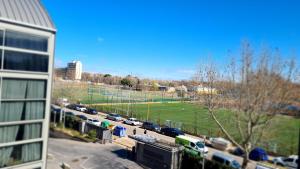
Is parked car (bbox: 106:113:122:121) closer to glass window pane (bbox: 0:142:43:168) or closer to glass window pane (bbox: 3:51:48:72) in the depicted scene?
glass window pane (bbox: 0:142:43:168)

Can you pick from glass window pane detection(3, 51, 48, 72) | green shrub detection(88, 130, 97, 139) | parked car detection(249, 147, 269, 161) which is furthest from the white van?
glass window pane detection(3, 51, 48, 72)

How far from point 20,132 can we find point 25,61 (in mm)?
2199

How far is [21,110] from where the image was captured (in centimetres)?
844

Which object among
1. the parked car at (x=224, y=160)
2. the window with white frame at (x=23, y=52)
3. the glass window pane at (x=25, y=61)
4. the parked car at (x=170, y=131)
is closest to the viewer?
the window with white frame at (x=23, y=52)

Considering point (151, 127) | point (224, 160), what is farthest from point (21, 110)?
point (151, 127)

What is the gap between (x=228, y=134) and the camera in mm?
13766

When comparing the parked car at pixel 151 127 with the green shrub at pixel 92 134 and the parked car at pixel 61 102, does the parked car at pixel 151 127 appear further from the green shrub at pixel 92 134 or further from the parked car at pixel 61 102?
the parked car at pixel 61 102

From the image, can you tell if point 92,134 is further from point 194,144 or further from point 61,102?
point 61,102

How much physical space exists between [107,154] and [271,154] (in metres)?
12.8

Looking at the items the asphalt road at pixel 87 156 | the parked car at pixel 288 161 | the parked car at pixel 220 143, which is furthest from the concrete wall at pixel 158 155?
the parked car at pixel 288 161

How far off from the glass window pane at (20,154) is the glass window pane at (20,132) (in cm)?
25

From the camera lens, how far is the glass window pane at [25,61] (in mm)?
8008

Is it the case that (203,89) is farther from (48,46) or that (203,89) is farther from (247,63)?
(48,46)

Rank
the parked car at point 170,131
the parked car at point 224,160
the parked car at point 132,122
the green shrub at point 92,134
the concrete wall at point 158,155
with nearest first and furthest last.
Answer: the parked car at point 224,160
the concrete wall at point 158,155
the green shrub at point 92,134
the parked car at point 170,131
the parked car at point 132,122
